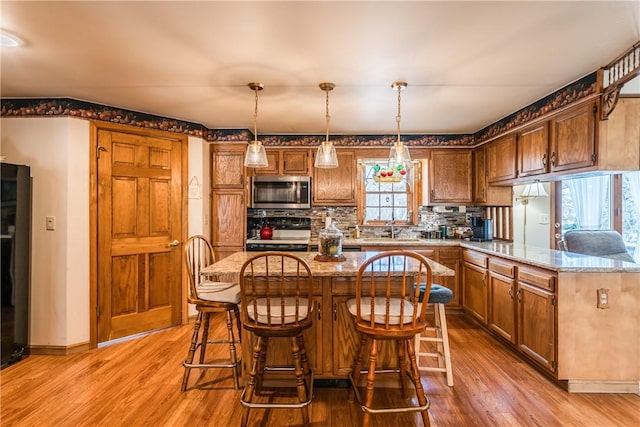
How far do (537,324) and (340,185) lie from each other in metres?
2.60

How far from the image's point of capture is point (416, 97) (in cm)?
292

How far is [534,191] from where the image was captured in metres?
3.64

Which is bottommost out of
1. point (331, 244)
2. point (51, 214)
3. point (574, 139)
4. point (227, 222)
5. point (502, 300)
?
point (502, 300)

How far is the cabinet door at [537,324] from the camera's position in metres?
2.32

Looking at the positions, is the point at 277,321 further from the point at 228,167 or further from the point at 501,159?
the point at 501,159

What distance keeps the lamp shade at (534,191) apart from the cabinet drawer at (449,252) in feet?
3.23

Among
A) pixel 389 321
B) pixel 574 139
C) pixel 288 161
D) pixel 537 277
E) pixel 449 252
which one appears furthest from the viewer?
pixel 288 161

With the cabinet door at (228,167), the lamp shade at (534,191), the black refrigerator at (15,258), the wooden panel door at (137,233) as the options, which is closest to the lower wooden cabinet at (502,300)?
the lamp shade at (534,191)

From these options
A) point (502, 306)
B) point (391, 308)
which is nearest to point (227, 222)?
point (391, 308)

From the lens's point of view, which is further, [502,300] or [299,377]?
[502,300]

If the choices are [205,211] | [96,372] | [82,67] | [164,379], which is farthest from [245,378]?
[82,67]

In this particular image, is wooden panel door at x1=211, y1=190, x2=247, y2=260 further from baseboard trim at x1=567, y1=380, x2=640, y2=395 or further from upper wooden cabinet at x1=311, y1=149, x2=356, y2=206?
baseboard trim at x1=567, y1=380, x2=640, y2=395

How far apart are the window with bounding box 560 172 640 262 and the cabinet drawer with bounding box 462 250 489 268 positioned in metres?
1.17

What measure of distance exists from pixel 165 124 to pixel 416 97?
8.56ft
